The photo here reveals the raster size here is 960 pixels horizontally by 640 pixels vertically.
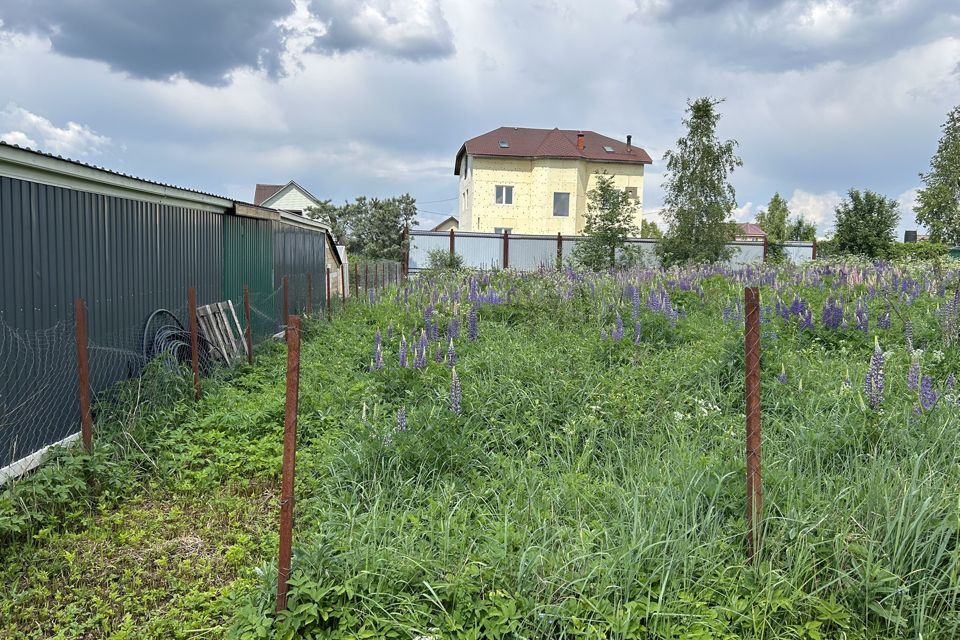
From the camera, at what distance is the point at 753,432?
2869 millimetres

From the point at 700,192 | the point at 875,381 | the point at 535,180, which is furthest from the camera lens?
the point at 535,180

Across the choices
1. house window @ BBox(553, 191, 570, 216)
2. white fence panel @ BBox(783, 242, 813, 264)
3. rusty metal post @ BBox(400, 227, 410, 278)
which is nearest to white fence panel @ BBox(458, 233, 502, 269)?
rusty metal post @ BBox(400, 227, 410, 278)

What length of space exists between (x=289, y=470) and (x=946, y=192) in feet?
111

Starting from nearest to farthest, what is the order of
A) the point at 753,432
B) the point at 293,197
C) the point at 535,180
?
the point at 753,432 → the point at 535,180 → the point at 293,197

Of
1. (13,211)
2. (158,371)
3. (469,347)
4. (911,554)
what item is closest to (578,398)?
(469,347)

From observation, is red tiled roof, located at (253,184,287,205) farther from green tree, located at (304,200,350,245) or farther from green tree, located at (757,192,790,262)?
green tree, located at (757,192,790,262)

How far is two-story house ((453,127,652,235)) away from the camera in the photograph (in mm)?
33688

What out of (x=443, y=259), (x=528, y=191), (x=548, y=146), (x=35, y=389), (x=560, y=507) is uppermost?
(x=548, y=146)

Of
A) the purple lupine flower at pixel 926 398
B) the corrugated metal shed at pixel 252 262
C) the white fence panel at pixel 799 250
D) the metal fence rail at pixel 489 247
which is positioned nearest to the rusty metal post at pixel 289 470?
the purple lupine flower at pixel 926 398

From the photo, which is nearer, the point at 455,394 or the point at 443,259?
the point at 455,394

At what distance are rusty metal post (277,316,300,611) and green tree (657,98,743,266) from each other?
18217mm

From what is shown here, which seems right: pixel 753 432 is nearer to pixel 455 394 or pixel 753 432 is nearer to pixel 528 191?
pixel 455 394

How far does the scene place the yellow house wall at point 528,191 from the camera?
33688 millimetres

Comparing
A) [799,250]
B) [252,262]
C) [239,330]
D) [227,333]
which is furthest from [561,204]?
[227,333]
